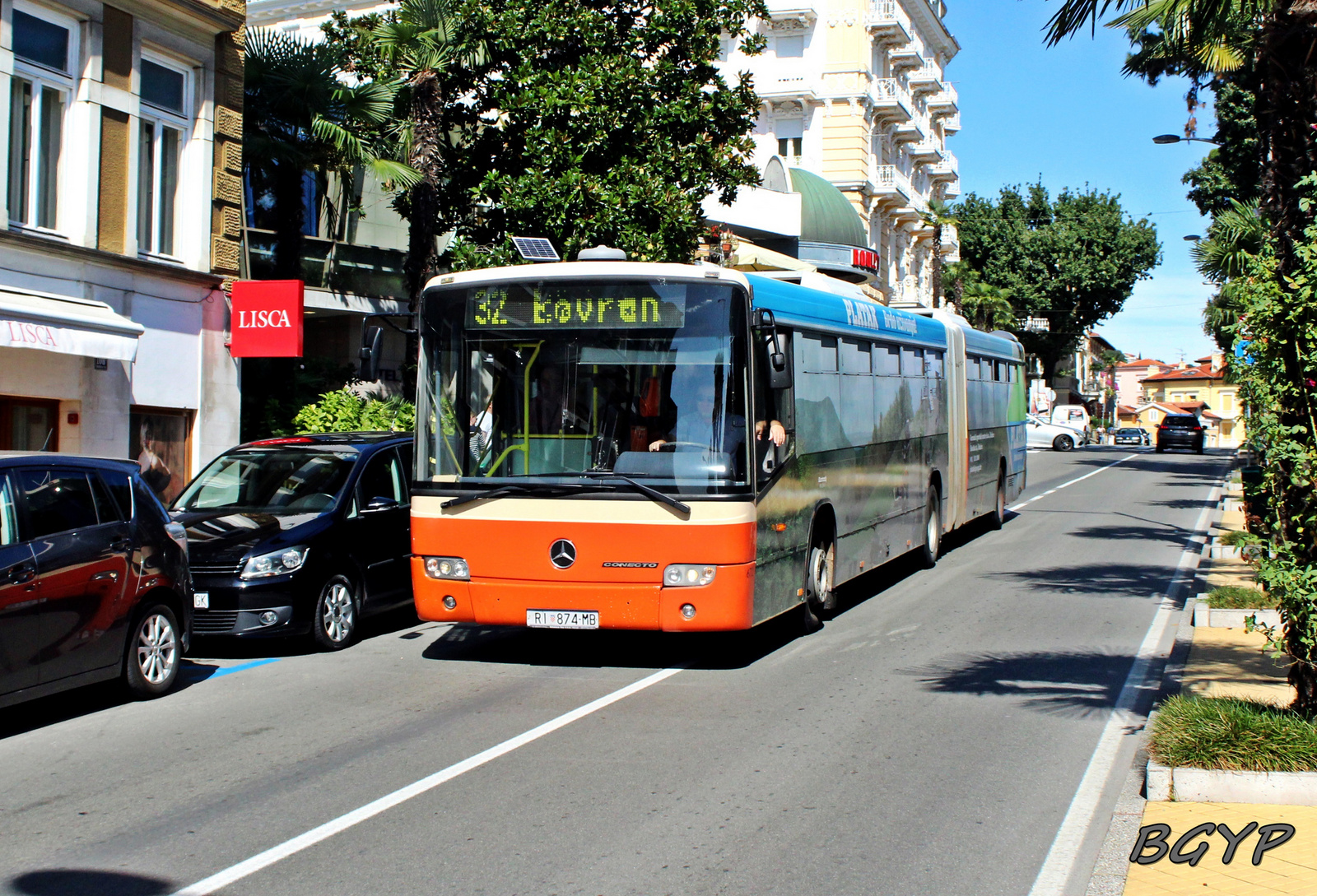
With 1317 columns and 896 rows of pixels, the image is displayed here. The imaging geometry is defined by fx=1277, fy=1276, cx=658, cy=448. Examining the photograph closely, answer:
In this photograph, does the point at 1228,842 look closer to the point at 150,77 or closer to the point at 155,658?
the point at 155,658

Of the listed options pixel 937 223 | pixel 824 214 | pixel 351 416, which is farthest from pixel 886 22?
pixel 351 416

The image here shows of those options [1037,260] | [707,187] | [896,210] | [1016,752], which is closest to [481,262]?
[707,187]

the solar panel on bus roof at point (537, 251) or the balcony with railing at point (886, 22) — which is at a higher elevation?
the balcony with railing at point (886, 22)

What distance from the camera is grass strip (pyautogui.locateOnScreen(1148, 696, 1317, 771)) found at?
602 centimetres

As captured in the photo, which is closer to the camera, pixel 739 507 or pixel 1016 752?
pixel 1016 752

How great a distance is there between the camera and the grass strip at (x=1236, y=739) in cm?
602

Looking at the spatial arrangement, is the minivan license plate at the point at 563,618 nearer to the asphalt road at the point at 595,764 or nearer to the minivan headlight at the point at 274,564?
the asphalt road at the point at 595,764

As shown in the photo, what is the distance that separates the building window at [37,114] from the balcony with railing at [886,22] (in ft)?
138

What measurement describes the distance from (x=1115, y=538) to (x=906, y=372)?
7.11 meters

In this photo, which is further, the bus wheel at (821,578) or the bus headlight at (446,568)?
the bus wheel at (821,578)

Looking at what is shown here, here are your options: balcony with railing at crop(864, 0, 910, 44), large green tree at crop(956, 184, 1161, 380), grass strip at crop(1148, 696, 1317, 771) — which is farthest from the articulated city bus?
large green tree at crop(956, 184, 1161, 380)

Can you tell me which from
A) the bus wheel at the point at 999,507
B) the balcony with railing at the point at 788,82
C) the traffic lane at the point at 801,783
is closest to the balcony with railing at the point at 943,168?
the balcony with railing at the point at 788,82

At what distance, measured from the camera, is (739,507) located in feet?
30.1

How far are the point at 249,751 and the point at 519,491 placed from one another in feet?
9.34
